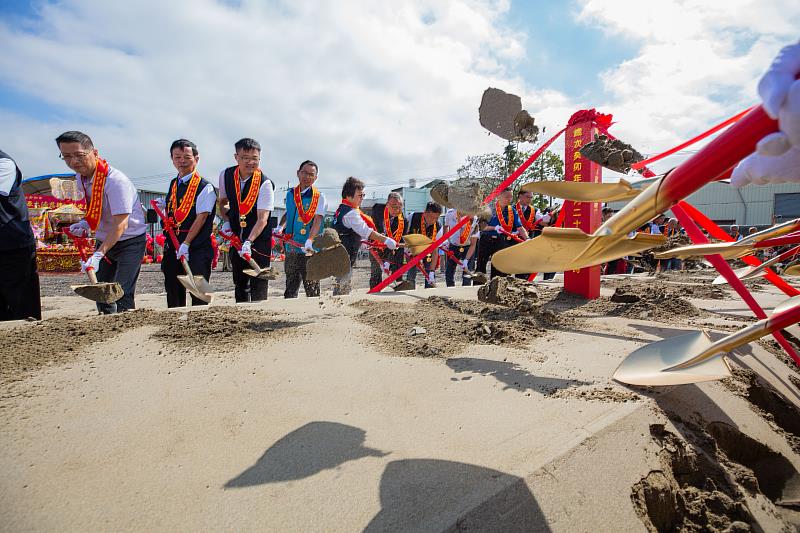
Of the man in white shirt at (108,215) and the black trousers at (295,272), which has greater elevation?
the man in white shirt at (108,215)

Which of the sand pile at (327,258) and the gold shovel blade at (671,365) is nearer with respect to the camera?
the gold shovel blade at (671,365)

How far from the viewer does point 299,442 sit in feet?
4.05

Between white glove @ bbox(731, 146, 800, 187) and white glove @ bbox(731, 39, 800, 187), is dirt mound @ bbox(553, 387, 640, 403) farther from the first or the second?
white glove @ bbox(731, 39, 800, 187)

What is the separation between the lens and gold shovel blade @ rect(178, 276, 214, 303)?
3318 mm

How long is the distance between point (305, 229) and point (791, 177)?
4051mm

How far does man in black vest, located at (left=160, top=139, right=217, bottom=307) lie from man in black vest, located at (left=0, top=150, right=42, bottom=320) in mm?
886

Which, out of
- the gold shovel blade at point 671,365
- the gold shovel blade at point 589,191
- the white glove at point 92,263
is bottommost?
the gold shovel blade at point 671,365

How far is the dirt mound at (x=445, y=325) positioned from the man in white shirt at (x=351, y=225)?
902 mm

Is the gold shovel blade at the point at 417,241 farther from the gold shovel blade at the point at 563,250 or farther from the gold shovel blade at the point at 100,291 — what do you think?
the gold shovel blade at the point at 563,250

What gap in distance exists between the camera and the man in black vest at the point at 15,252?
266 cm

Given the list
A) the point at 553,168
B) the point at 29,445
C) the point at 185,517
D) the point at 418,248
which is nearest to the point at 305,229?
the point at 418,248

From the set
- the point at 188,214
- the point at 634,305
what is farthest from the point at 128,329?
the point at 634,305

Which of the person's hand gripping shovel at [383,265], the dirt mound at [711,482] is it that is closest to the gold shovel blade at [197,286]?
the person's hand gripping shovel at [383,265]

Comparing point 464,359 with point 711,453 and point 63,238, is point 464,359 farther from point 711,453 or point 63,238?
point 63,238
